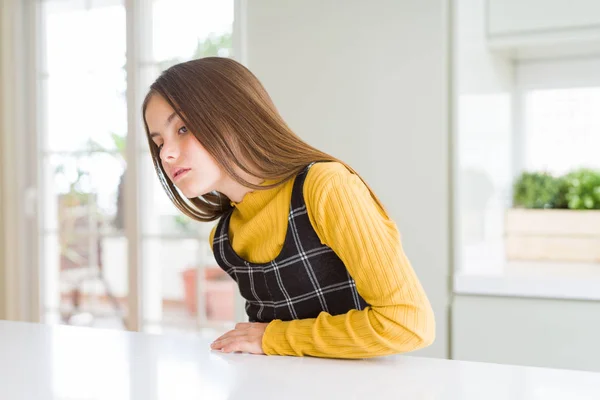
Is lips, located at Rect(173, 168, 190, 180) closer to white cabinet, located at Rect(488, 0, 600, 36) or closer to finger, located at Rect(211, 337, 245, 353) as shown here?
finger, located at Rect(211, 337, 245, 353)

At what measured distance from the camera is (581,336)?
73.7 inches

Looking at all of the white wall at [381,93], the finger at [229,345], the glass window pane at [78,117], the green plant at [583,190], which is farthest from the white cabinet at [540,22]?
the glass window pane at [78,117]

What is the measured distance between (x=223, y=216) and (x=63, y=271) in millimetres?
2724

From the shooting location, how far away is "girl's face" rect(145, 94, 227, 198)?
107cm

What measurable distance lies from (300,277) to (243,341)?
16cm

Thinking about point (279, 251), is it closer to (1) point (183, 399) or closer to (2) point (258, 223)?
(2) point (258, 223)

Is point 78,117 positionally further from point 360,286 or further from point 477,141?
point 360,286

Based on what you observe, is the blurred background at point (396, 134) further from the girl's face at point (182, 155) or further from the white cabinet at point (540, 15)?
the girl's face at point (182, 155)

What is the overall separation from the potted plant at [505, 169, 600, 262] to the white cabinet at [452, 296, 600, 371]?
0.33 m

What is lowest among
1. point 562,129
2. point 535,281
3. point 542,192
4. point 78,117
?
point 535,281

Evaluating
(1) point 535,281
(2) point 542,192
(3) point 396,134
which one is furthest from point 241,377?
(2) point 542,192

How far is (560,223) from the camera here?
221 cm

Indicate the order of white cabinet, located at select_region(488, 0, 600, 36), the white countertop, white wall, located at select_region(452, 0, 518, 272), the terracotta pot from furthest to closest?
the terracotta pot → white wall, located at select_region(452, 0, 518, 272) → white cabinet, located at select_region(488, 0, 600, 36) → the white countertop

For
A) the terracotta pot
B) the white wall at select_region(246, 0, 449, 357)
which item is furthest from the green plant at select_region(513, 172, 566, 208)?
the terracotta pot
